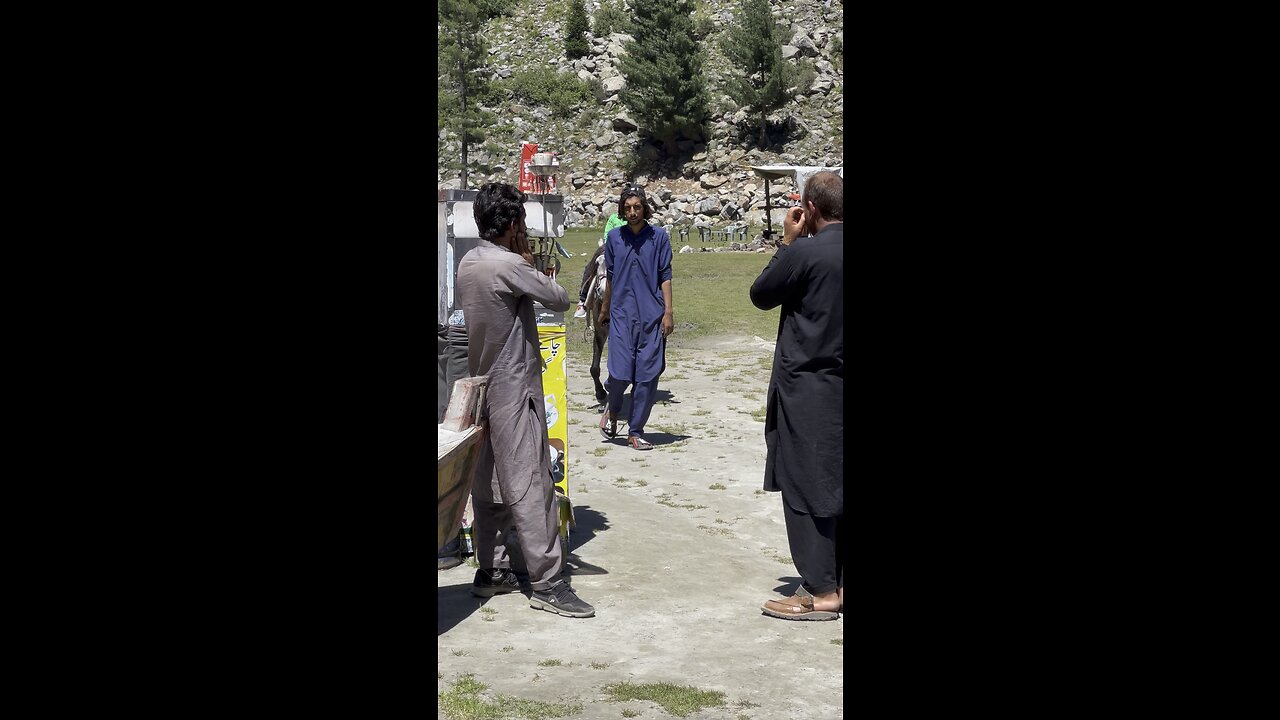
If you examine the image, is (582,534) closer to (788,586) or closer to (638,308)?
(788,586)

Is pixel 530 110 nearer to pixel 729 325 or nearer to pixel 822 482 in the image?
pixel 729 325

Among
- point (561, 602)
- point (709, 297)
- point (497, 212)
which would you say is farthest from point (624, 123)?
point (561, 602)

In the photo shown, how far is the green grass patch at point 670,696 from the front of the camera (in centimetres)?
375

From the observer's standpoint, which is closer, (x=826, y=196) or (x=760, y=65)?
(x=826, y=196)

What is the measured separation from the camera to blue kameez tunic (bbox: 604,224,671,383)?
7883 mm

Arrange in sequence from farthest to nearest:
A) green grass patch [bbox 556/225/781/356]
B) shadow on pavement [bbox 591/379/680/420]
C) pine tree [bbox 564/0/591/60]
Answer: pine tree [bbox 564/0/591/60]
green grass patch [bbox 556/225/781/356]
shadow on pavement [bbox 591/379/680/420]

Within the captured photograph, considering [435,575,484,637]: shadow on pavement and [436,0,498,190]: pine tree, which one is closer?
[435,575,484,637]: shadow on pavement

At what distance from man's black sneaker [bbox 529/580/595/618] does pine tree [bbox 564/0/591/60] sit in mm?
64971

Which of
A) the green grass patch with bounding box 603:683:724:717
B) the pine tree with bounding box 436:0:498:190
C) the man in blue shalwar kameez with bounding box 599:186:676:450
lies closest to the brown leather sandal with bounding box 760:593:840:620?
the green grass patch with bounding box 603:683:724:717

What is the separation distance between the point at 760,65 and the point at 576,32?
1785cm

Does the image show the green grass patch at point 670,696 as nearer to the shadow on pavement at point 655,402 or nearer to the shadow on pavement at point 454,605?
the shadow on pavement at point 454,605

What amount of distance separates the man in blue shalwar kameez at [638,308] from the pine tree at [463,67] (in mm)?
38821

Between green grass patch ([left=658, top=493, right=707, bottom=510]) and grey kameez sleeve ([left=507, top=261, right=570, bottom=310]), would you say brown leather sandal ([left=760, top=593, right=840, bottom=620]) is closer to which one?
grey kameez sleeve ([left=507, top=261, right=570, bottom=310])

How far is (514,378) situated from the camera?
4.66 meters
